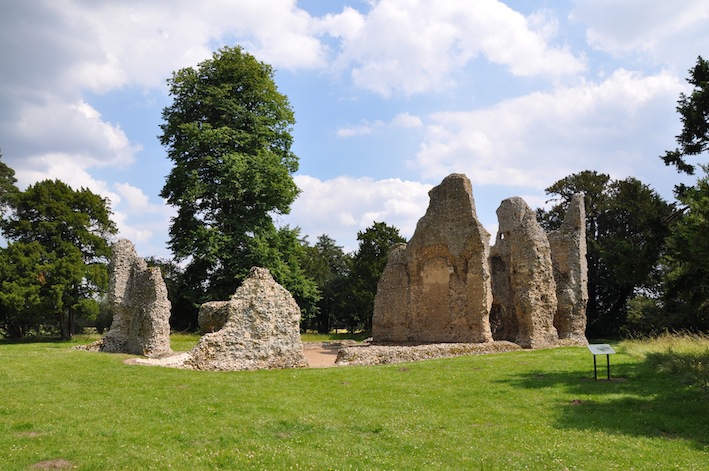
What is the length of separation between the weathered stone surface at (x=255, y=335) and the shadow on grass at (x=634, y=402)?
8042 mm

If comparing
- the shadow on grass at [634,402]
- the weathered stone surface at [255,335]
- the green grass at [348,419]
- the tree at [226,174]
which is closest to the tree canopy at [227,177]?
the tree at [226,174]

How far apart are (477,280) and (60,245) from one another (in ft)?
85.9

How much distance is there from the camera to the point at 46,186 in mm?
34562

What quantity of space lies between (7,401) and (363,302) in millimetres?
38962

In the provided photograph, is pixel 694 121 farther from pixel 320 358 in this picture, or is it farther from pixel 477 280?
pixel 320 358

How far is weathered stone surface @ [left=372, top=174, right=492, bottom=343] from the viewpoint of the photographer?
86.2ft

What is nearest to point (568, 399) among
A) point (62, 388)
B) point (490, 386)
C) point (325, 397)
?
point (490, 386)

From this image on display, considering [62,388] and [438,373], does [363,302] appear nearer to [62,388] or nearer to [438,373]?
[438,373]

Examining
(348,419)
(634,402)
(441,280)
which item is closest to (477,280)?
(441,280)

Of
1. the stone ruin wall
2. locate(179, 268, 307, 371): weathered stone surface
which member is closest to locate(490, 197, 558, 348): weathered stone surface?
A: the stone ruin wall

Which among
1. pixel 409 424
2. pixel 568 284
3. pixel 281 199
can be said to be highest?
pixel 281 199

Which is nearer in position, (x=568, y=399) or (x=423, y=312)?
(x=568, y=399)

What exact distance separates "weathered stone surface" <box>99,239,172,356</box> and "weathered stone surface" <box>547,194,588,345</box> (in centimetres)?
2041

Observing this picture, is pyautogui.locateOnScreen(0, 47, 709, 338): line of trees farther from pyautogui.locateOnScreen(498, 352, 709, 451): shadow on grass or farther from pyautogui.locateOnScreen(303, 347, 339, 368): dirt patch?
pyautogui.locateOnScreen(498, 352, 709, 451): shadow on grass
